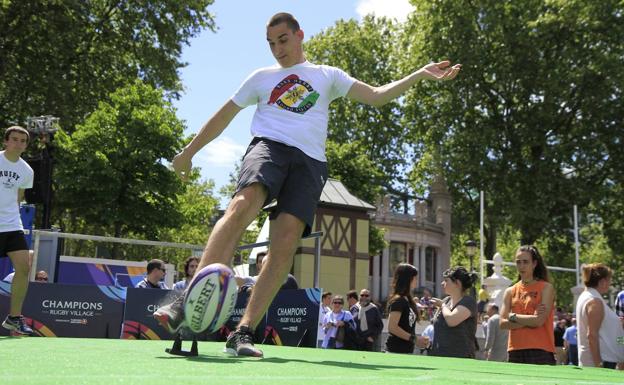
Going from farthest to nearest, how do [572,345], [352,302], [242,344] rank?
[572,345]
[352,302]
[242,344]

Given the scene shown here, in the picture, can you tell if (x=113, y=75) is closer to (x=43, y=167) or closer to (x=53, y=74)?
(x=53, y=74)

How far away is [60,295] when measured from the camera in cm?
961

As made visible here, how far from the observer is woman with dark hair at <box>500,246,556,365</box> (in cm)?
642

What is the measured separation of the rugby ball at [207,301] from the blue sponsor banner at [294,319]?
5978 mm

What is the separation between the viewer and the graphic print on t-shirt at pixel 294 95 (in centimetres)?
443

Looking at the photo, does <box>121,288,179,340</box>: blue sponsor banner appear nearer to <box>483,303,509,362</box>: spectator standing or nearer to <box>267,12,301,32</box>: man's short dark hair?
<box>483,303,509,362</box>: spectator standing

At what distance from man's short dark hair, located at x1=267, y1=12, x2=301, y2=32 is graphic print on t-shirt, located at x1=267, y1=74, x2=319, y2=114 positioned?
0.99ft

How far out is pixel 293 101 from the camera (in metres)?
4.44

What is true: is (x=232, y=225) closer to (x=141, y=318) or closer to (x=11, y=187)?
(x=11, y=187)

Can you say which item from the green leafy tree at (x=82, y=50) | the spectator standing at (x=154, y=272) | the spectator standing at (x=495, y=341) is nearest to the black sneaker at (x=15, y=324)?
the spectator standing at (x=154, y=272)

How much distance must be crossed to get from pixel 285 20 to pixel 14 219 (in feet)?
11.5

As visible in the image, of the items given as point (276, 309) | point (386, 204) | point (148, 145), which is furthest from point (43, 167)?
point (386, 204)

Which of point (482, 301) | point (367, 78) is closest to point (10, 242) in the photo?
point (482, 301)

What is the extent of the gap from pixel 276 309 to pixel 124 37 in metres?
24.4
